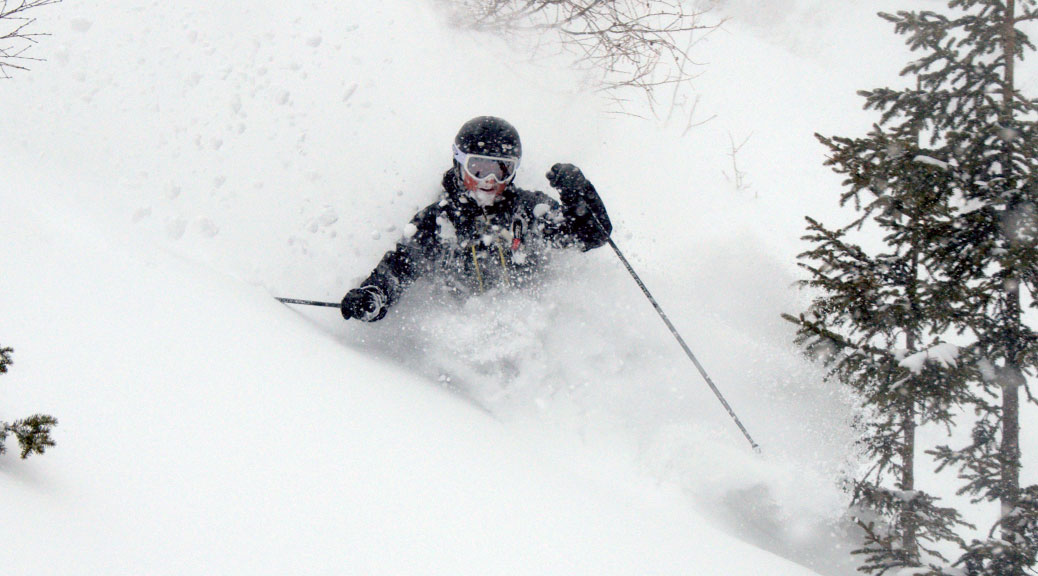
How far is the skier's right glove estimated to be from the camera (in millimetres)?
4891

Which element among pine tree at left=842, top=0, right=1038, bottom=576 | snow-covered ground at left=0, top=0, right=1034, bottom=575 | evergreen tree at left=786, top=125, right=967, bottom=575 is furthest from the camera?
evergreen tree at left=786, top=125, right=967, bottom=575

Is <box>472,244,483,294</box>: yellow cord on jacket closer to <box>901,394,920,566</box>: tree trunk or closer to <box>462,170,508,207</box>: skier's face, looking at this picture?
<box>462,170,508,207</box>: skier's face

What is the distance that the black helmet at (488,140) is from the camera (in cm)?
489

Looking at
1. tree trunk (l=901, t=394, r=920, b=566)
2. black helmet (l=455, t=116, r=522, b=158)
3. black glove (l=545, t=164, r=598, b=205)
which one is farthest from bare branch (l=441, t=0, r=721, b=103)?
tree trunk (l=901, t=394, r=920, b=566)

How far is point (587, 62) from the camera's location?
23.5ft

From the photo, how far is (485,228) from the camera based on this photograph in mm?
5293

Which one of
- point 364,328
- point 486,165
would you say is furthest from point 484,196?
point 364,328

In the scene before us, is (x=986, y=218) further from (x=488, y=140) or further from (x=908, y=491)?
(x=488, y=140)

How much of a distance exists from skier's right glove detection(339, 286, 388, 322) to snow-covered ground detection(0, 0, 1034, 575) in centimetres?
28

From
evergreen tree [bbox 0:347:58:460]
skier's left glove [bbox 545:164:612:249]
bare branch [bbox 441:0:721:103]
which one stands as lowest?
evergreen tree [bbox 0:347:58:460]

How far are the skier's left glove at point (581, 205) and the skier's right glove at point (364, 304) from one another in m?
1.83

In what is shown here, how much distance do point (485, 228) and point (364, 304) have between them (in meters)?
1.25

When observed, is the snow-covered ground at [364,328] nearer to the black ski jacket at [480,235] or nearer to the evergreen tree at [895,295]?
the black ski jacket at [480,235]

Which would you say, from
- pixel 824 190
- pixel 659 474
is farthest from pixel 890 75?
pixel 659 474
